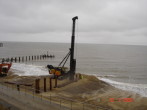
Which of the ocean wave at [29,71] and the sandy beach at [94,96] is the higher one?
the sandy beach at [94,96]

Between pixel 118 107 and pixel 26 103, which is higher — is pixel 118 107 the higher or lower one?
the lower one

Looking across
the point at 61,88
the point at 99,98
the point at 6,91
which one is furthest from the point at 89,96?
the point at 6,91

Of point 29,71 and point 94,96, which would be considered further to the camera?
point 29,71

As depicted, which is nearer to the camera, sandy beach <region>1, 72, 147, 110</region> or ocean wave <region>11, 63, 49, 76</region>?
sandy beach <region>1, 72, 147, 110</region>

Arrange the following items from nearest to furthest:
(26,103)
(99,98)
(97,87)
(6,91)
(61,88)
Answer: (26,103) → (6,91) → (99,98) → (61,88) → (97,87)

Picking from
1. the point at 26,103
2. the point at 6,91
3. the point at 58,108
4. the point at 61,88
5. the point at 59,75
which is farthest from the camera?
the point at 59,75

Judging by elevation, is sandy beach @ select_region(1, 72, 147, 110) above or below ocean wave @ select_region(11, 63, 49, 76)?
above

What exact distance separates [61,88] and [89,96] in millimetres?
3497

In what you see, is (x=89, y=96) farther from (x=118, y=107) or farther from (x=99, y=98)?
(x=118, y=107)

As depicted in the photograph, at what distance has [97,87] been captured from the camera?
19.7 meters

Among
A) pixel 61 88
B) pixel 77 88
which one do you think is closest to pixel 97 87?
pixel 77 88

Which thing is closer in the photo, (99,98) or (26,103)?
(26,103)

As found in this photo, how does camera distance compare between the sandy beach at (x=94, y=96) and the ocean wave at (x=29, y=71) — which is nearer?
the sandy beach at (x=94, y=96)

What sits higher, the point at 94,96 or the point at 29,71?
the point at 94,96
